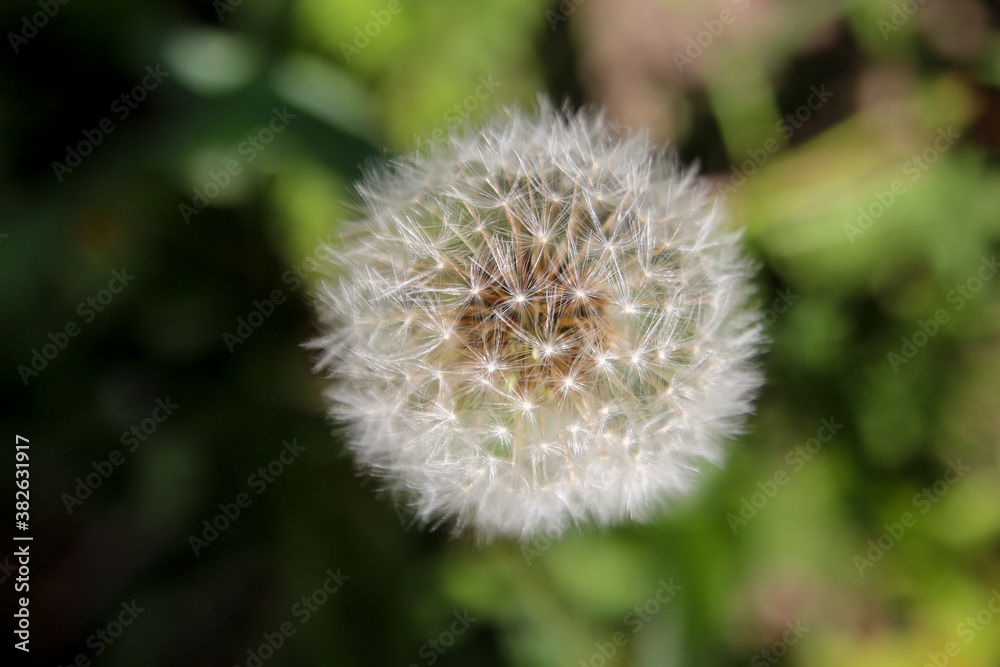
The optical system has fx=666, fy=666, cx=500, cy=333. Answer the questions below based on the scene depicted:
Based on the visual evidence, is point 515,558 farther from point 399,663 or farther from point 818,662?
point 818,662

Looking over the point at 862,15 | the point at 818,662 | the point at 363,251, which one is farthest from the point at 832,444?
the point at 363,251
